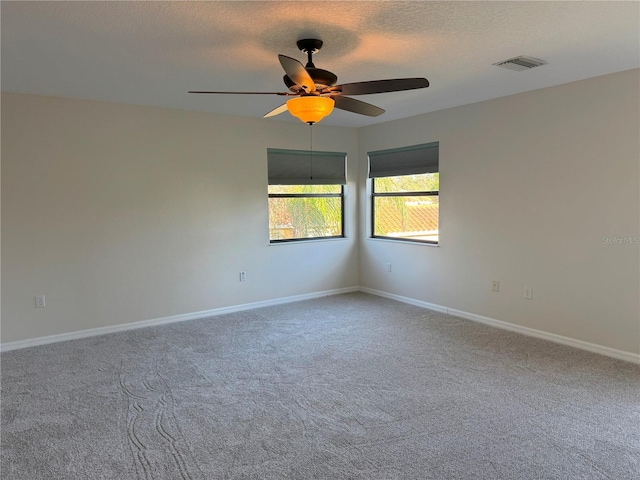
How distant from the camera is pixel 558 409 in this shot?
271 centimetres

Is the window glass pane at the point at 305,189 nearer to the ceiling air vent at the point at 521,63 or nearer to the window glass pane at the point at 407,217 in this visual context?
the window glass pane at the point at 407,217

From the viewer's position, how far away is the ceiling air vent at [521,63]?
9.95 feet

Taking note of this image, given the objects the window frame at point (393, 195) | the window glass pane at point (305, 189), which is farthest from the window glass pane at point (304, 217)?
the window frame at point (393, 195)

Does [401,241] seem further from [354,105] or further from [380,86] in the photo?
[380,86]

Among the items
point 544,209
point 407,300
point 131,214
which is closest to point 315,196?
point 407,300

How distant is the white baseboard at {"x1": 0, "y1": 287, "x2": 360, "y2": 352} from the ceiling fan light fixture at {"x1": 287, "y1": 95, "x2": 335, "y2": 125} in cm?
301

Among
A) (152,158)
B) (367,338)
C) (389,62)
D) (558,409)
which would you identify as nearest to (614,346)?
(558,409)

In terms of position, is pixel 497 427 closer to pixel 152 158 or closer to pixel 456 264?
pixel 456 264

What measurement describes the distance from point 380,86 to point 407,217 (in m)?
3.06

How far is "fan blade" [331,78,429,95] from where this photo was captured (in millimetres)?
2504

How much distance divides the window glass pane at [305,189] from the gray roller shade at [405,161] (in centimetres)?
54

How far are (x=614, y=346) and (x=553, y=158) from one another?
169 centimetres

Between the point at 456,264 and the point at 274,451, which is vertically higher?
the point at 456,264

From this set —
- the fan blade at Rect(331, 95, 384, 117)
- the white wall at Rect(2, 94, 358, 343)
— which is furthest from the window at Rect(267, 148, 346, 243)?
the fan blade at Rect(331, 95, 384, 117)
